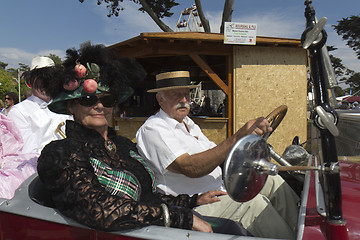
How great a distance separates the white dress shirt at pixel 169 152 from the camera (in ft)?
6.00

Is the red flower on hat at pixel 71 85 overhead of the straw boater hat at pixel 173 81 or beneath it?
beneath

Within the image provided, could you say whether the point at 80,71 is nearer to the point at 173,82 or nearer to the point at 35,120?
the point at 173,82

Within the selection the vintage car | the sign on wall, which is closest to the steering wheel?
the vintage car

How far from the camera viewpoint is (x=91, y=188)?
1.32 meters

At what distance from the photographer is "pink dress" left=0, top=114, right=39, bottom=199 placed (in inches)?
83.3

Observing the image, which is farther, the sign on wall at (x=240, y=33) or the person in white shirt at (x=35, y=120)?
the sign on wall at (x=240, y=33)

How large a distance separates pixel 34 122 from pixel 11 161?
715 millimetres

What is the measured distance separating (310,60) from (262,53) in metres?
6.14

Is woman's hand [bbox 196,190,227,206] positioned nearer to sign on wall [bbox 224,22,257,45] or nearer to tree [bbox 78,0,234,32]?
sign on wall [bbox 224,22,257,45]

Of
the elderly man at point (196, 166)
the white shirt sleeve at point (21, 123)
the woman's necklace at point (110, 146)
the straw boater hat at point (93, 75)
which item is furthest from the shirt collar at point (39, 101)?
the woman's necklace at point (110, 146)

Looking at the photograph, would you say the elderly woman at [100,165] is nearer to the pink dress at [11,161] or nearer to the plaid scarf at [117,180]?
the plaid scarf at [117,180]

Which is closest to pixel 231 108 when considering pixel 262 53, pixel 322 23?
pixel 262 53

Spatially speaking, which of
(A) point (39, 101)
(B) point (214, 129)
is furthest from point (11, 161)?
(B) point (214, 129)

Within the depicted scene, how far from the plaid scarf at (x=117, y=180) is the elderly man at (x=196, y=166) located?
0.27m
